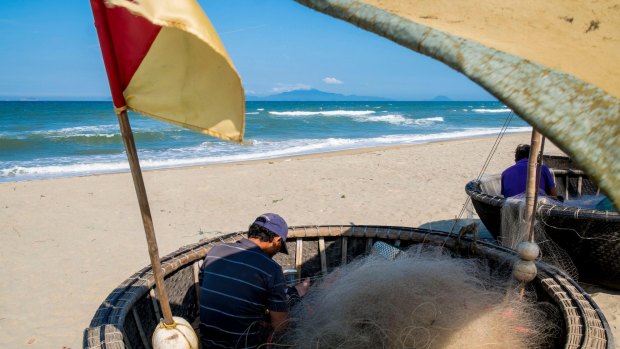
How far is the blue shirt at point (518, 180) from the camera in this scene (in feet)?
15.8

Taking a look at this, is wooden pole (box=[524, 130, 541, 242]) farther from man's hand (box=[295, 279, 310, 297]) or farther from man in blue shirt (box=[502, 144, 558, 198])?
man's hand (box=[295, 279, 310, 297])

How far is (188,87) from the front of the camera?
1671 mm

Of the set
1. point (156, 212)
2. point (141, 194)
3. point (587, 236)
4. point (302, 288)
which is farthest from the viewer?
point (156, 212)

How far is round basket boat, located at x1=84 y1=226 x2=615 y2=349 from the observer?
7.24 ft

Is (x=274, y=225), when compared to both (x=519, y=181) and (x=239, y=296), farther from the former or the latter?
(x=519, y=181)

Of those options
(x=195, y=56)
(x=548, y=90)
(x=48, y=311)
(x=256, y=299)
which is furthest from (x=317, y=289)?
(x=48, y=311)

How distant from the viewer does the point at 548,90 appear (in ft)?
3.19

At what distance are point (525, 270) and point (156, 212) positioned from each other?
7.44m

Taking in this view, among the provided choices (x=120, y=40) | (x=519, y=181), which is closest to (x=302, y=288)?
(x=120, y=40)

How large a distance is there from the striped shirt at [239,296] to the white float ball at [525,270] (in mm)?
1433

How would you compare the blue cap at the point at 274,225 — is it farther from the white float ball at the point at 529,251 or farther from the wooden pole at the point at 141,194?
the white float ball at the point at 529,251

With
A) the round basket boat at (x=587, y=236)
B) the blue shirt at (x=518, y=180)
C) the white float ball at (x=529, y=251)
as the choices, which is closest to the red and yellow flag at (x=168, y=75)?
the white float ball at (x=529, y=251)

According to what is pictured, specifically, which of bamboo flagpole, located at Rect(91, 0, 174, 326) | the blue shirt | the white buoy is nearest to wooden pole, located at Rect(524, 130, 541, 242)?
the blue shirt

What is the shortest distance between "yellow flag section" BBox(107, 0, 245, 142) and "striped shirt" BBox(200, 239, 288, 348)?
4.08 ft
